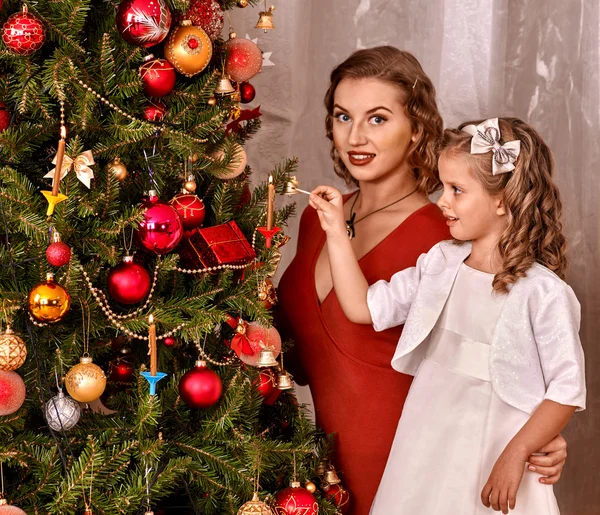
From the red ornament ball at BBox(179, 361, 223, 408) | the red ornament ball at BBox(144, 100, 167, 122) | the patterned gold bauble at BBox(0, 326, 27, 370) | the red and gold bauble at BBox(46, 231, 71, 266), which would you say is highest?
the red ornament ball at BBox(144, 100, 167, 122)

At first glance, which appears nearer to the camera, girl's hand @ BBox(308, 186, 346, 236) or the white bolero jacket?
the white bolero jacket

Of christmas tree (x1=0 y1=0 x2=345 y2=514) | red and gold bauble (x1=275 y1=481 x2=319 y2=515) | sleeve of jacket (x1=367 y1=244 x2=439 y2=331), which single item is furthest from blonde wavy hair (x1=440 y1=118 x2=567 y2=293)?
red and gold bauble (x1=275 y1=481 x2=319 y2=515)

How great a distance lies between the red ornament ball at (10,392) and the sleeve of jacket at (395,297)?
64 cm

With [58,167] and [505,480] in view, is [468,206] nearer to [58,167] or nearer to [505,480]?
[505,480]

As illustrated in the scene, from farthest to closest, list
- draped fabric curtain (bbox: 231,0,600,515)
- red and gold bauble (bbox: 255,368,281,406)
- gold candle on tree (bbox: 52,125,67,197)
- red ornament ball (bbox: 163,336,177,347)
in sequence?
draped fabric curtain (bbox: 231,0,600,515) < red and gold bauble (bbox: 255,368,281,406) < red ornament ball (bbox: 163,336,177,347) < gold candle on tree (bbox: 52,125,67,197)

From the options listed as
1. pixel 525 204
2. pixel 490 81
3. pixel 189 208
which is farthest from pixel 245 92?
pixel 490 81

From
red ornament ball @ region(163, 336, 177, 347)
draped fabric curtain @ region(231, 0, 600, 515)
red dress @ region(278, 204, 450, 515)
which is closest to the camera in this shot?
red ornament ball @ region(163, 336, 177, 347)

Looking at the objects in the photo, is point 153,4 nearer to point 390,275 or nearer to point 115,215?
point 115,215

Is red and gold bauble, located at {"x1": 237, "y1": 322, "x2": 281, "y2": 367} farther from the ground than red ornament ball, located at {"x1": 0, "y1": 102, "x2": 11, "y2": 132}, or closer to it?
closer to it

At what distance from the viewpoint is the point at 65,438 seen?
4.13 ft

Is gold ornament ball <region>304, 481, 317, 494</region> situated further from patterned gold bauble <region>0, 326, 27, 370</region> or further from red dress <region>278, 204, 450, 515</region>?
patterned gold bauble <region>0, 326, 27, 370</region>

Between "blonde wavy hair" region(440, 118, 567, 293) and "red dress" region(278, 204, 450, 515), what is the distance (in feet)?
0.80

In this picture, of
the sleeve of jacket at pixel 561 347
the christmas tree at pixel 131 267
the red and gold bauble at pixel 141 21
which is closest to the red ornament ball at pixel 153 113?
the christmas tree at pixel 131 267

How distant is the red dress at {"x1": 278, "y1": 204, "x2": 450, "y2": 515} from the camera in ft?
5.22
